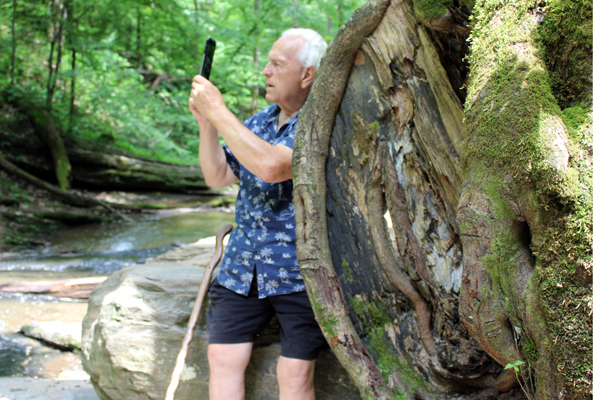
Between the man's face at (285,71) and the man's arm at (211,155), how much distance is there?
35 centimetres

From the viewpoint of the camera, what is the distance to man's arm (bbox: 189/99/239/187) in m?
2.27

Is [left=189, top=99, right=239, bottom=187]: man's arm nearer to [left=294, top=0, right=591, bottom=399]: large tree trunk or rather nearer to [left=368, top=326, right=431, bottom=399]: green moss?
[left=294, top=0, right=591, bottom=399]: large tree trunk

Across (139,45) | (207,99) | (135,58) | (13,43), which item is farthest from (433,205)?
(135,58)

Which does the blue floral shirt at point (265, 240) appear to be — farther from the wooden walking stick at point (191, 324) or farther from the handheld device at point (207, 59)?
the handheld device at point (207, 59)

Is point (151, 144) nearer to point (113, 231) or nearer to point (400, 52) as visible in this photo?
point (113, 231)

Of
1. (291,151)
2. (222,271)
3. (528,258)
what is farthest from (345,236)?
(528,258)

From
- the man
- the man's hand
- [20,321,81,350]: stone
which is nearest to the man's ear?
the man

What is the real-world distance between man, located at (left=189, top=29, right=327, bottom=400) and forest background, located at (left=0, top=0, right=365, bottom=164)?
915 centimetres

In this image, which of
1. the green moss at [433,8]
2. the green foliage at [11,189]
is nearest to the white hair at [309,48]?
the green moss at [433,8]

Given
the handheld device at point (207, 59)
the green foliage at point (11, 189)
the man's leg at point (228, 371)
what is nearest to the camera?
the man's leg at point (228, 371)

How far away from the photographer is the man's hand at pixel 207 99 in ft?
6.67

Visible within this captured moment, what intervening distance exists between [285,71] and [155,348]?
63.9 inches

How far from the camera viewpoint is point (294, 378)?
2.00 m

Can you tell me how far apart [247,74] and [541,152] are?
1268 centimetres
